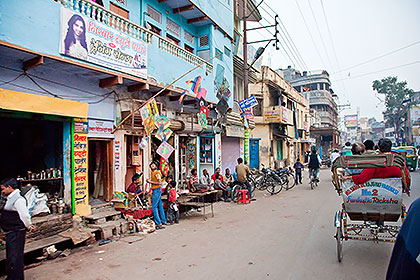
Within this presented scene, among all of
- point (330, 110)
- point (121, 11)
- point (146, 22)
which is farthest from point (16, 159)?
point (330, 110)

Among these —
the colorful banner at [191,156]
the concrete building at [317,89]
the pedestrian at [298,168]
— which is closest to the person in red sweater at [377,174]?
the colorful banner at [191,156]

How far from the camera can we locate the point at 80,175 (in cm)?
749

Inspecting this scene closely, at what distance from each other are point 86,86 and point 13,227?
4.44 m

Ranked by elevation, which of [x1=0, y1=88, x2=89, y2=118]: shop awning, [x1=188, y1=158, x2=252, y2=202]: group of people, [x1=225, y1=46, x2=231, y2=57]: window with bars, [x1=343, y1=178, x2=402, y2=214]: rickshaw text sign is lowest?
[x1=188, y1=158, x2=252, y2=202]: group of people

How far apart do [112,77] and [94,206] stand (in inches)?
143

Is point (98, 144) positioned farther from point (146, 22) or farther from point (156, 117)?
point (146, 22)

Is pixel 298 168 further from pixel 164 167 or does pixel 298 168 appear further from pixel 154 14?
pixel 154 14

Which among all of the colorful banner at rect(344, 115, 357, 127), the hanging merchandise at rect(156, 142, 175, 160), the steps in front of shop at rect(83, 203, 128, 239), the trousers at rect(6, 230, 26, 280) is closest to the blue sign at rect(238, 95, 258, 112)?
the hanging merchandise at rect(156, 142, 175, 160)

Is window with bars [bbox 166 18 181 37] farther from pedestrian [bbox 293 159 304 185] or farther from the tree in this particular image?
the tree

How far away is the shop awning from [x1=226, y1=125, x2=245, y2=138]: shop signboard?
31.6 feet

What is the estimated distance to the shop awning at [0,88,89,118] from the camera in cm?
568

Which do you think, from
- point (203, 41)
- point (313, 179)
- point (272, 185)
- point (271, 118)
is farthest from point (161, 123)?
point (271, 118)

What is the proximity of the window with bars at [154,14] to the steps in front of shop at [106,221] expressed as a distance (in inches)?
272

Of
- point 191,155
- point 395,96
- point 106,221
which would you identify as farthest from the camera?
point 395,96
